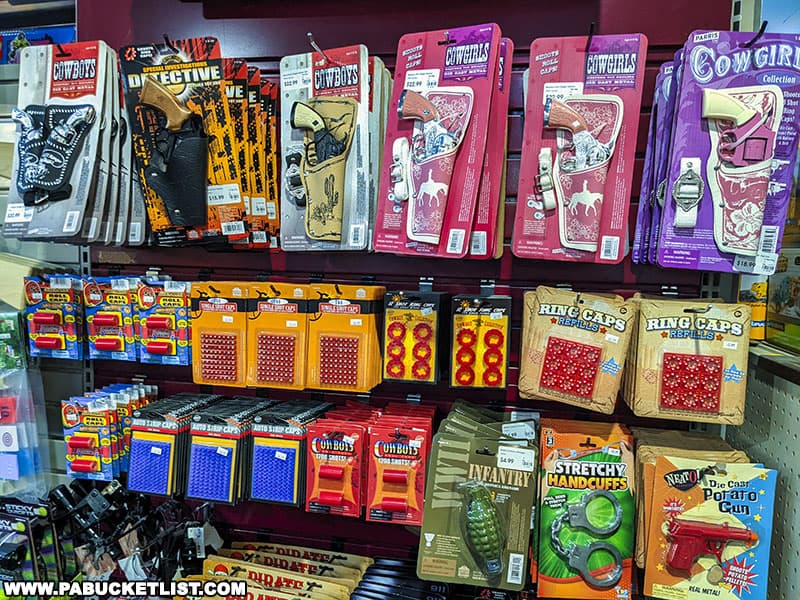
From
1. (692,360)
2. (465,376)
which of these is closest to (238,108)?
(465,376)

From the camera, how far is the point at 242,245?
87.0 inches

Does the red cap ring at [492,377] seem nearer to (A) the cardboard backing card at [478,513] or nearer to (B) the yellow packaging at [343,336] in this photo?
(A) the cardboard backing card at [478,513]

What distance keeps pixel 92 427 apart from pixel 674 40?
104 inches

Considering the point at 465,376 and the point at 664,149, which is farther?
the point at 465,376

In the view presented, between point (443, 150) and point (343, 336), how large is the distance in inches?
28.5

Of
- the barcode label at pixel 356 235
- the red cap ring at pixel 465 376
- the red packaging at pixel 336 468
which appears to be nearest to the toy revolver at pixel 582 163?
the red cap ring at pixel 465 376

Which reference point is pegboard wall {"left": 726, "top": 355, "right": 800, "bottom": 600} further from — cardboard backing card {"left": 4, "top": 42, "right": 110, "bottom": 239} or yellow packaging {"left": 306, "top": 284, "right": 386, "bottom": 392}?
cardboard backing card {"left": 4, "top": 42, "right": 110, "bottom": 239}

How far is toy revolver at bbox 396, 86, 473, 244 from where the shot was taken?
1.89 m

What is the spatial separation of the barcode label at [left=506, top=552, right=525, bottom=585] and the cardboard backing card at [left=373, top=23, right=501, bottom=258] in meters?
0.98

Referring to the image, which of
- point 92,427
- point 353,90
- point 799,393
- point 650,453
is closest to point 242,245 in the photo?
point 353,90

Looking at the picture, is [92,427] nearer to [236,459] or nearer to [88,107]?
[236,459]

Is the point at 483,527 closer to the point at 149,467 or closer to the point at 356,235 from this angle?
the point at 356,235

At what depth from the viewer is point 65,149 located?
2.15 m

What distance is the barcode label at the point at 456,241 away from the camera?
1.89 metres
